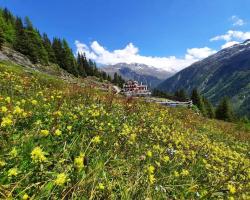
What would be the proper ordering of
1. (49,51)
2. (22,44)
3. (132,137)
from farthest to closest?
(49,51)
(22,44)
(132,137)

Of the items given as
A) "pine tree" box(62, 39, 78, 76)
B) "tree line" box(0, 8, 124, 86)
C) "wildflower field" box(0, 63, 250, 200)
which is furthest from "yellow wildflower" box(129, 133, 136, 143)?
"pine tree" box(62, 39, 78, 76)

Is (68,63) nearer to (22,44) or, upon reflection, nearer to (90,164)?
(22,44)

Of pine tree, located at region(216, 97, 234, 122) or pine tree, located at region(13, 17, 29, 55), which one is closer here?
pine tree, located at region(216, 97, 234, 122)

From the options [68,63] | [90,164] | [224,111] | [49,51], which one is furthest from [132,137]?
[68,63]

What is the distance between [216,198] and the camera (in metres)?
4.55

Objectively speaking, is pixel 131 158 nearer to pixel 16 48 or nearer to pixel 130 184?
pixel 130 184

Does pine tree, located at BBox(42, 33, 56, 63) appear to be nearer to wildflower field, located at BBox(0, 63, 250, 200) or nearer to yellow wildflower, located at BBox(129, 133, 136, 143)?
wildflower field, located at BBox(0, 63, 250, 200)

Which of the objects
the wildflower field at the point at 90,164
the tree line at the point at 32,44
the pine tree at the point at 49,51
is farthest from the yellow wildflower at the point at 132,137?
the pine tree at the point at 49,51

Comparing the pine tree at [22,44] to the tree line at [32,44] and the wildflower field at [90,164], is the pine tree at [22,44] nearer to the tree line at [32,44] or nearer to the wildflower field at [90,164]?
the tree line at [32,44]

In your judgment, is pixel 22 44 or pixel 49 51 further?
pixel 49 51

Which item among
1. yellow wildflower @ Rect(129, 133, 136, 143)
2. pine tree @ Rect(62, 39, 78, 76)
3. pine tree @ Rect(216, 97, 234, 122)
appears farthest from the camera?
pine tree @ Rect(62, 39, 78, 76)

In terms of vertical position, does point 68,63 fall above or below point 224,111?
above

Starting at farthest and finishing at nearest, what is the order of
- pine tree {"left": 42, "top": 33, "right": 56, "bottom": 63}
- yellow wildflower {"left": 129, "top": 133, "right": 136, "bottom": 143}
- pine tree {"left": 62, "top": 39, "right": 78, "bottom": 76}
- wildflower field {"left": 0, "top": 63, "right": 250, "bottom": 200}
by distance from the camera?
pine tree {"left": 62, "top": 39, "right": 78, "bottom": 76} → pine tree {"left": 42, "top": 33, "right": 56, "bottom": 63} → yellow wildflower {"left": 129, "top": 133, "right": 136, "bottom": 143} → wildflower field {"left": 0, "top": 63, "right": 250, "bottom": 200}

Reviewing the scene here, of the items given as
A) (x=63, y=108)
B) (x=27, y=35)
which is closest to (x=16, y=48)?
(x=27, y=35)
